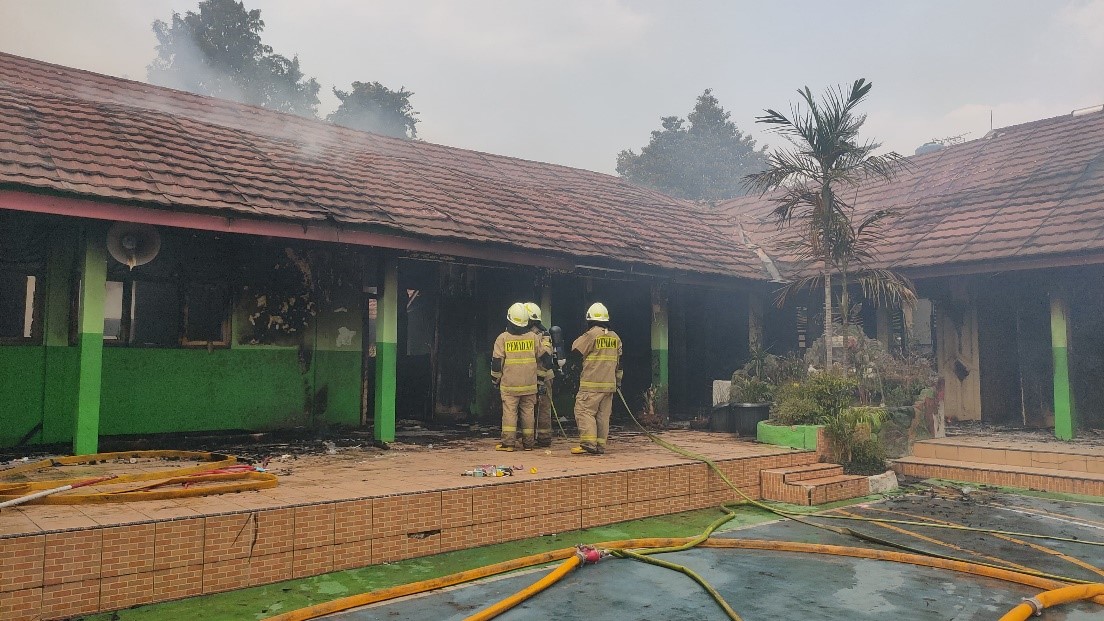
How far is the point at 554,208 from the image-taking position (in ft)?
40.1

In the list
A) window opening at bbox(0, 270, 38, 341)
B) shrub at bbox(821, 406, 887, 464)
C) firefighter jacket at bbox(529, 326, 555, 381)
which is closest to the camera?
window opening at bbox(0, 270, 38, 341)

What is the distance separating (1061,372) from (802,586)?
26.8ft

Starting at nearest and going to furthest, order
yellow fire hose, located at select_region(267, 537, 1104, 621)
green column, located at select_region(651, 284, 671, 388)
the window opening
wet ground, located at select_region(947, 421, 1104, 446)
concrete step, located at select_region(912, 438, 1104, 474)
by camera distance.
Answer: yellow fire hose, located at select_region(267, 537, 1104, 621), the window opening, concrete step, located at select_region(912, 438, 1104, 474), wet ground, located at select_region(947, 421, 1104, 446), green column, located at select_region(651, 284, 671, 388)

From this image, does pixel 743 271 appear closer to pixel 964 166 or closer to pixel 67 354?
pixel 964 166

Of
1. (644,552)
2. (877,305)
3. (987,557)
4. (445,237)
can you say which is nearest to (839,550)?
(987,557)

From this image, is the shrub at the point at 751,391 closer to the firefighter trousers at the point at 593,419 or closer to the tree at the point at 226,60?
the firefighter trousers at the point at 593,419

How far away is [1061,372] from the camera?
1054 cm

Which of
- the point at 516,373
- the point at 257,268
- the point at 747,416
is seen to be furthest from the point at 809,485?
the point at 257,268

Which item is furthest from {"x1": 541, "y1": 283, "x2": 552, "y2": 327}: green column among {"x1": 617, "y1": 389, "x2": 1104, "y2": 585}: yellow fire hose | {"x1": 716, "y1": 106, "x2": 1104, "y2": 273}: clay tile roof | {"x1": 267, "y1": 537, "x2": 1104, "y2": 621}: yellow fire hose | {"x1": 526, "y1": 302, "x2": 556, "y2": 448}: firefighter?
{"x1": 267, "y1": 537, "x2": 1104, "y2": 621}: yellow fire hose

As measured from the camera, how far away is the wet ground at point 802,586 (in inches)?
167

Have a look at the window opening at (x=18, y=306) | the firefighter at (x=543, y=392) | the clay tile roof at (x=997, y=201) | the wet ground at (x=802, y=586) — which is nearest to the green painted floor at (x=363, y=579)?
the wet ground at (x=802, y=586)

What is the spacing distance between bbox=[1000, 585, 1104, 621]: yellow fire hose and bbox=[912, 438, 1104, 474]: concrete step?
5280 millimetres

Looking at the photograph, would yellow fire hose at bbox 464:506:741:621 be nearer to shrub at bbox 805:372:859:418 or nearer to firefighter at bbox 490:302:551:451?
firefighter at bbox 490:302:551:451

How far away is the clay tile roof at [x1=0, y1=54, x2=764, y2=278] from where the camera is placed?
716 cm
